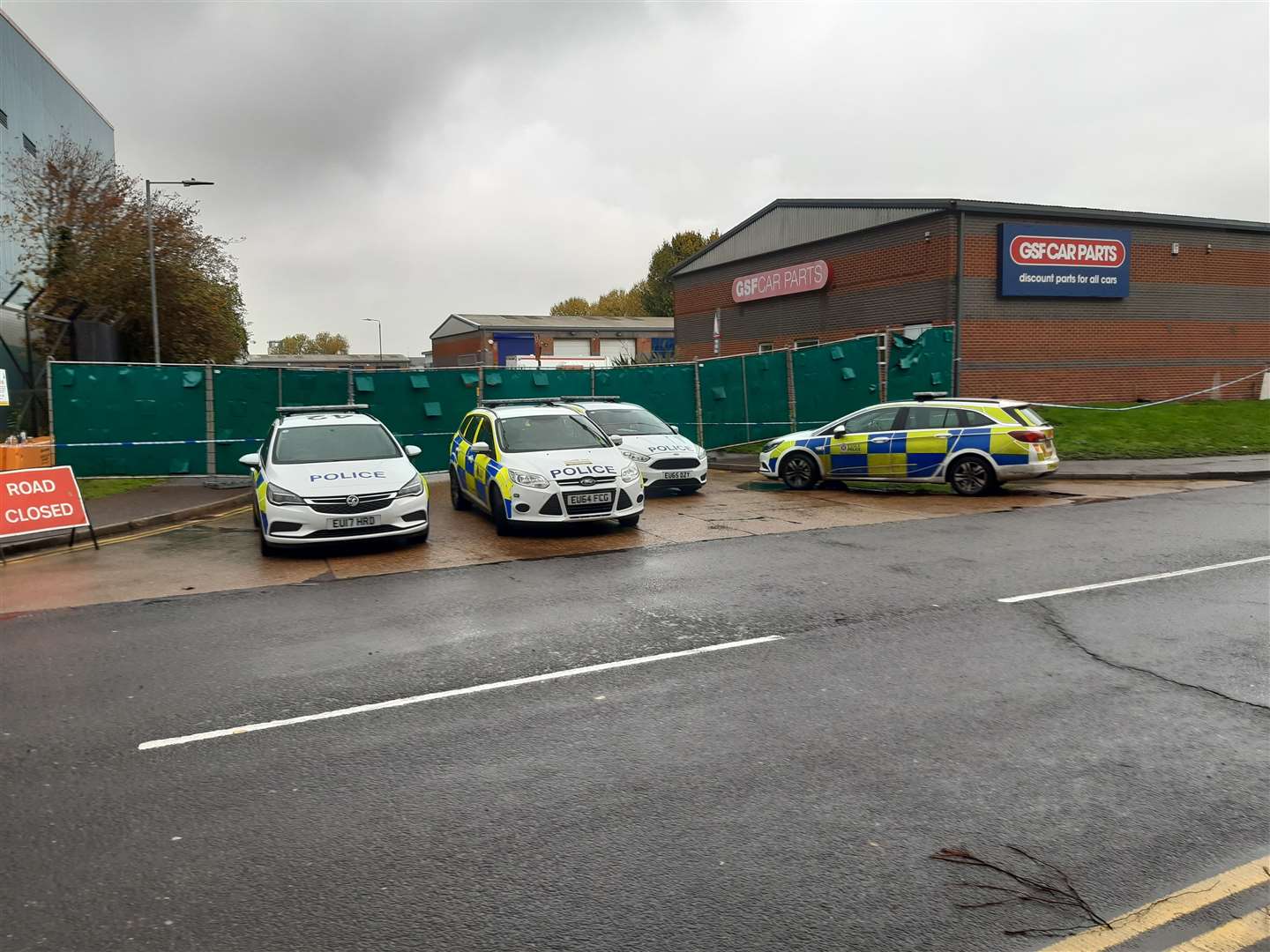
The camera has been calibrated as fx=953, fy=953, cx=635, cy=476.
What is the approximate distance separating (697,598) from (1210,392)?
27.7 metres

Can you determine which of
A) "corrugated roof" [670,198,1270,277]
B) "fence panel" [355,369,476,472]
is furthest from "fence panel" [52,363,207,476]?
"corrugated roof" [670,198,1270,277]

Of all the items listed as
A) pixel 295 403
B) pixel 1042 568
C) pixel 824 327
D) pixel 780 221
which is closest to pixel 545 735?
pixel 1042 568

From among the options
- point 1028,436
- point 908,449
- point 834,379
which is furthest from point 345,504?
point 834,379

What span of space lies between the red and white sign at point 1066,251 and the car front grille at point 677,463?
15044 mm

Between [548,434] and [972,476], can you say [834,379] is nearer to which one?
[972,476]

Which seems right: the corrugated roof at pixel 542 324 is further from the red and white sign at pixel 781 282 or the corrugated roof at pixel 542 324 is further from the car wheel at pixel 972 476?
the car wheel at pixel 972 476

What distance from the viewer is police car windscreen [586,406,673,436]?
16125 millimetres

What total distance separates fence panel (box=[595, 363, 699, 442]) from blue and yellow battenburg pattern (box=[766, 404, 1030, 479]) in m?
5.78

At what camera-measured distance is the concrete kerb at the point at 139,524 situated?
11492 mm

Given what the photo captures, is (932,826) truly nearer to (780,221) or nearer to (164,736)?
(164,736)

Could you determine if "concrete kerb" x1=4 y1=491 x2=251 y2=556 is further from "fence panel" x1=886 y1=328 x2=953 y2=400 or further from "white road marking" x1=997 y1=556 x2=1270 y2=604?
"fence panel" x1=886 y1=328 x2=953 y2=400

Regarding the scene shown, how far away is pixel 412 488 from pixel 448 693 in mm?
5657

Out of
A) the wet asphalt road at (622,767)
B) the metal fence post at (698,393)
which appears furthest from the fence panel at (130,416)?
the metal fence post at (698,393)

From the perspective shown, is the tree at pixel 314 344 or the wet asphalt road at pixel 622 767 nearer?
the wet asphalt road at pixel 622 767
